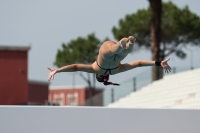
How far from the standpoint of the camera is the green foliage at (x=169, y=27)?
1351 inches

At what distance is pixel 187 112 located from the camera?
29.7ft

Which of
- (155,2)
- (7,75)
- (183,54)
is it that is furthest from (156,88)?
(183,54)

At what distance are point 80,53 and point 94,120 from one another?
111 feet

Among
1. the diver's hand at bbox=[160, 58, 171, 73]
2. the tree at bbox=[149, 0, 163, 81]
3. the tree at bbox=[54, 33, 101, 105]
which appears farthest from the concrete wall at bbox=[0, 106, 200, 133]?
the tree at bbox=[54, 33, 101, 105]

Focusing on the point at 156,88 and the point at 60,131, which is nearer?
the point at 60,131

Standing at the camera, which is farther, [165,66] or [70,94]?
[70,94]

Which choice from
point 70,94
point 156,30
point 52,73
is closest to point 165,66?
point 52,73

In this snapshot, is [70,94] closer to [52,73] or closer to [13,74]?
[13,74]

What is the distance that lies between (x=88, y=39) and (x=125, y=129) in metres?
33.1

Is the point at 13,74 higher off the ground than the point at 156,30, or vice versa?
the point at 156,30

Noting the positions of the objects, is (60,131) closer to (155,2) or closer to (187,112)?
(187,112)

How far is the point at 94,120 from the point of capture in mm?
8648

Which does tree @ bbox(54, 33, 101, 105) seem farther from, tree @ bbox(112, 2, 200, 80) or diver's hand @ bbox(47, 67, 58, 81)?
diver's hand @ bbox(47, 67, 58, 81)

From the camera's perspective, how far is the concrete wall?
843cm
